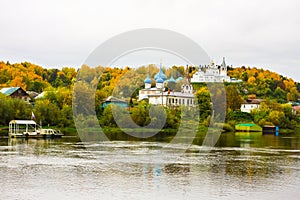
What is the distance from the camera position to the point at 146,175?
1877 centimetres

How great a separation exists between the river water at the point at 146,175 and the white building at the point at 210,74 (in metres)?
81.6

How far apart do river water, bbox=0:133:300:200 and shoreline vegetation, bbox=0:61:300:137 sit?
72.8 feet

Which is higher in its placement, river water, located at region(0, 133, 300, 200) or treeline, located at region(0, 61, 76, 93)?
treeline, located at region(0, 61, 76, 93)

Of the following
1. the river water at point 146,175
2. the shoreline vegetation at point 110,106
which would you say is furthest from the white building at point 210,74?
the river water at point 146,175

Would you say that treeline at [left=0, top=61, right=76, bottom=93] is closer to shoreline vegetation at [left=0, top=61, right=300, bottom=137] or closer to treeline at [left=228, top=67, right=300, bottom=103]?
shoreline vegetation at [left=0, top=61, right=300, bottom=137]

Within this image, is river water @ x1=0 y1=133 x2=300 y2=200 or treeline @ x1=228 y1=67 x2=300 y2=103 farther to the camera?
treeline @ x1=228 y1=67 x2=300 y2=103

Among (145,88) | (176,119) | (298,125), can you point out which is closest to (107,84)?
(145,88)

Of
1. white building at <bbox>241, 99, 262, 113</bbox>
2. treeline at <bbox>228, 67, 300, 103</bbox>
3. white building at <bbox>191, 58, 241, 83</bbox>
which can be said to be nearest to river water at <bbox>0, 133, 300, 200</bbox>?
white building at <bbox>241, 99, 262, 113</bbox>

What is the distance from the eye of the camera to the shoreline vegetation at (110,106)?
52.7 m

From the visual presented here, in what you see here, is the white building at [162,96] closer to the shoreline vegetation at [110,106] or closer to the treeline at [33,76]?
the shoreline vegetation at [110,106]

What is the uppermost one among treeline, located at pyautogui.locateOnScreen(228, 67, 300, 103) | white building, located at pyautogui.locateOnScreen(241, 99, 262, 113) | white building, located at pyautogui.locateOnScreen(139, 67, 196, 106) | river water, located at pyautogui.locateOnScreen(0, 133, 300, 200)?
treeline, located at pyautogui.locateOnScreen(228, 67, 300, 103)

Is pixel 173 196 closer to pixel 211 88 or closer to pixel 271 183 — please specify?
pixel 271 183

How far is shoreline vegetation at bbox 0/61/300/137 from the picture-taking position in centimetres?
5269

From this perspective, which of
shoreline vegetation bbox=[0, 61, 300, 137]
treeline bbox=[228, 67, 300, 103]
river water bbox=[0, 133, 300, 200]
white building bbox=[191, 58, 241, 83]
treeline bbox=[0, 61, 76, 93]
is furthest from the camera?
white building bbox=[191, 58, 241, 83]
